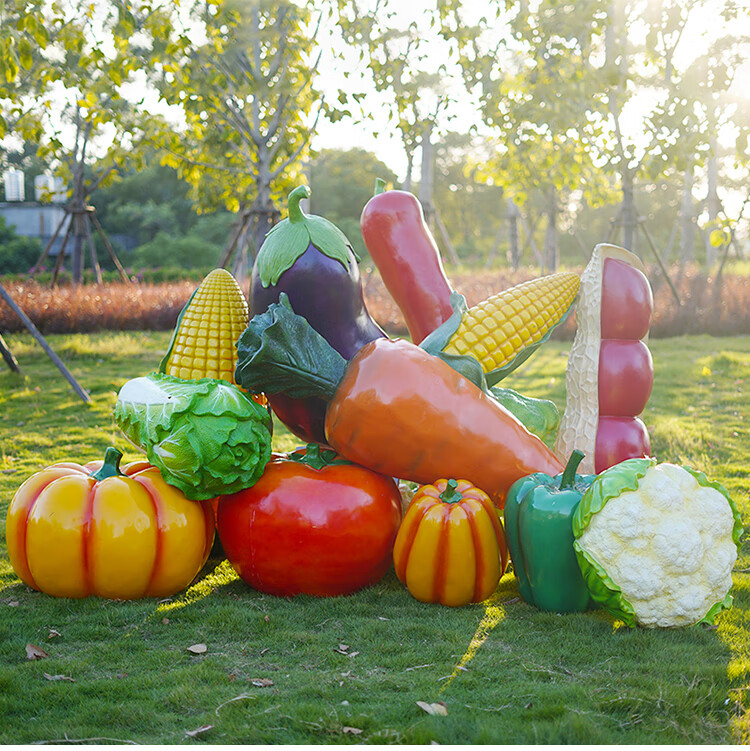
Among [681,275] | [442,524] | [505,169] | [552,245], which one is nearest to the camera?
[442,524]

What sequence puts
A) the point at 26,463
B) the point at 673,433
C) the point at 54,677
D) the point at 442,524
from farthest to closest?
the point at 673,433 → the point at 26,463 → the point at 442,524 → the point at 54,677

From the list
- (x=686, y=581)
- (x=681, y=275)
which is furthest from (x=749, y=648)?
(x=681, y=275)

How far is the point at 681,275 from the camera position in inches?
544

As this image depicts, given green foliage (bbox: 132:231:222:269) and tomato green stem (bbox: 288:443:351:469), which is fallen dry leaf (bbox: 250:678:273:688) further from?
green foliage (bbox: 132:231:222:269)

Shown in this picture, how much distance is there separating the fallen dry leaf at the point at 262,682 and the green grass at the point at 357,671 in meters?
0.01

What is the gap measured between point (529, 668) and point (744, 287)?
1295 cm

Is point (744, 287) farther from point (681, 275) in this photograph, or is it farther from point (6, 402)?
point (6, 402)

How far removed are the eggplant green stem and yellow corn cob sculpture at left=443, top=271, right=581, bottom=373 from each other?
2.88ft

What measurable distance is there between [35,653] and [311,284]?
1796 mm

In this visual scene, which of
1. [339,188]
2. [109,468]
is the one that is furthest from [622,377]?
[339,188]

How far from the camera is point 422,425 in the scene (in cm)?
338

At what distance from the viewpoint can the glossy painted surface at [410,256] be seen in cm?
412

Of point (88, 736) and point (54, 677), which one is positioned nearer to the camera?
point (88, 736)

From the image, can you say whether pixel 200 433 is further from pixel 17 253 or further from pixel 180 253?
pixel 180 253
